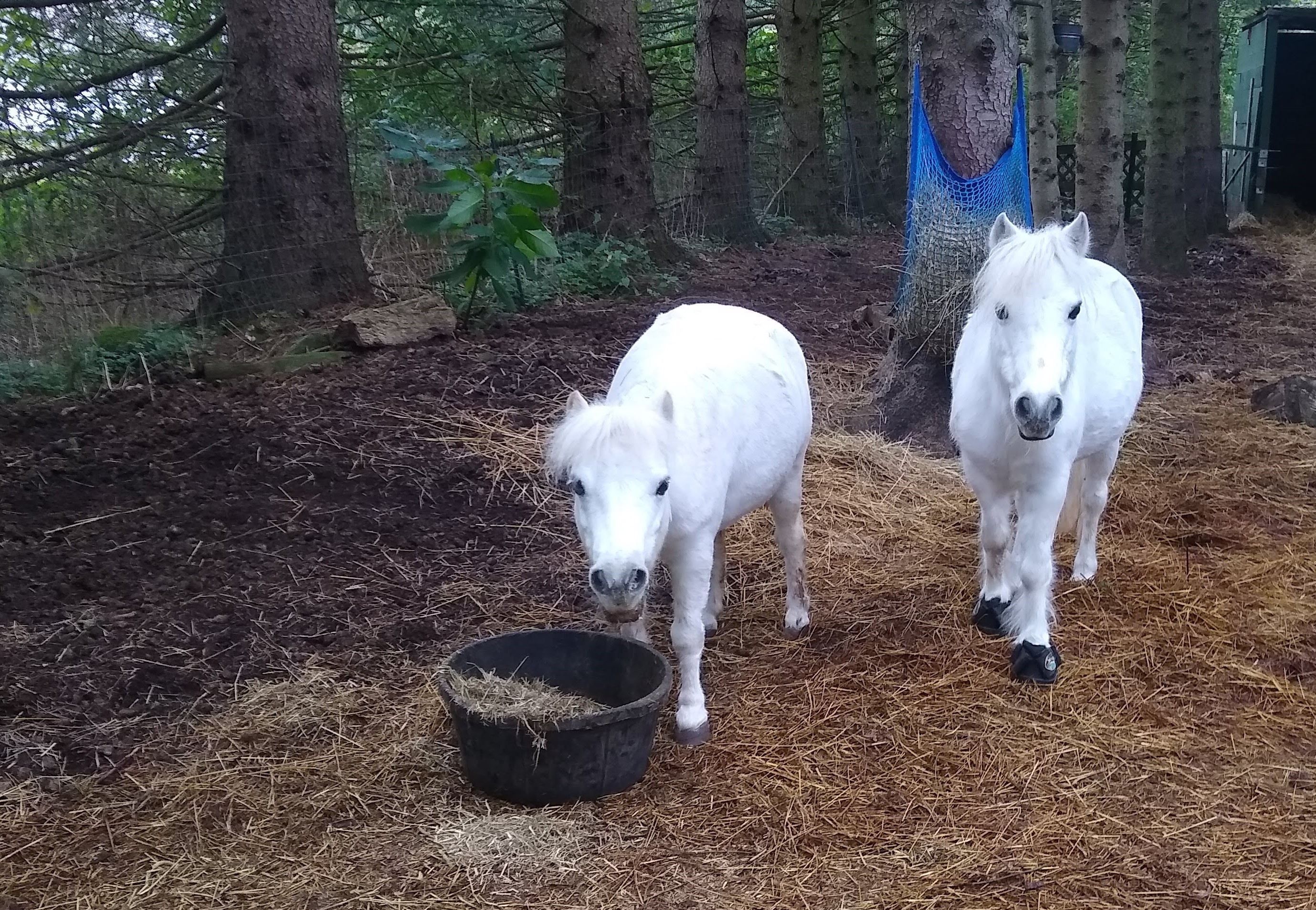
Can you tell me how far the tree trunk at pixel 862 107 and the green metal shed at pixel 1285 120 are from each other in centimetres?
779

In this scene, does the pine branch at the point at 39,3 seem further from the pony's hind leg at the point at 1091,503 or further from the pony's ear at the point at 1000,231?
the pony's hind leg at the point at 1091,503

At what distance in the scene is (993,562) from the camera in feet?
14.2

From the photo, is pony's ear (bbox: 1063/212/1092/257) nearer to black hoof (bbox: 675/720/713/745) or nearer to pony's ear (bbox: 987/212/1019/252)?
pony's ear (bbox: 987/212/1019/252)

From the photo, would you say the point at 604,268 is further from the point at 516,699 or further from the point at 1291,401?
the point at 516,699

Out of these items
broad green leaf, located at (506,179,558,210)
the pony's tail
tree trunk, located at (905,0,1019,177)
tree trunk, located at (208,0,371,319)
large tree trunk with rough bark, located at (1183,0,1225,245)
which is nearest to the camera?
the pony's tail

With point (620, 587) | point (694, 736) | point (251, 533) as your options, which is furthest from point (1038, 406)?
point (251, 533)

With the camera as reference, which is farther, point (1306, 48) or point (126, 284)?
point (1306, 48)

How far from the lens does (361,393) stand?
20.1 ft

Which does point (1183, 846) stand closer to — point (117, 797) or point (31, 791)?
point (117, 797)

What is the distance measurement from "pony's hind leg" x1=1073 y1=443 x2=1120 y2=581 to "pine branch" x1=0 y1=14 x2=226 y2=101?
21.7 ft

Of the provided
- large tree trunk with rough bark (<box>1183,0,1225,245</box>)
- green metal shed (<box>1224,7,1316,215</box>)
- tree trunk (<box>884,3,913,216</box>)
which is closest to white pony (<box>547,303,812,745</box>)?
large tree trunk with rough bark (<box>1183,0,1225,245</box>)

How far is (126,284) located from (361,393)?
2.11 m

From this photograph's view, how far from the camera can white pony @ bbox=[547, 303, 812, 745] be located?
305cm

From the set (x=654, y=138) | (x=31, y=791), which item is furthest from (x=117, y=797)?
(x=654, y=138)
